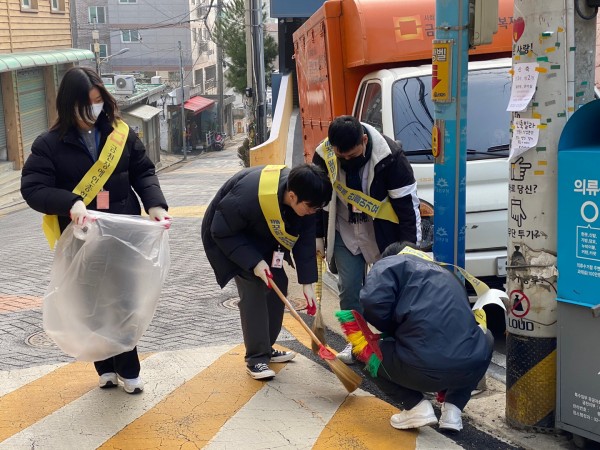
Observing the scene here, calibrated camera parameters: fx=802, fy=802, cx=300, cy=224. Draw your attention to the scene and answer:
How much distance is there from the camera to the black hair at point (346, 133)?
4.66 m

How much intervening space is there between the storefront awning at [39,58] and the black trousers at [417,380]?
19.0m

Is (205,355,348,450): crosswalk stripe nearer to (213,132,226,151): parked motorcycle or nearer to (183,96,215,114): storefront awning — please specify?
(183,96,215,114): storefront awning

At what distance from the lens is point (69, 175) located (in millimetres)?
4285

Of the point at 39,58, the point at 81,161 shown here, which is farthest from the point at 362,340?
the point at 39,58

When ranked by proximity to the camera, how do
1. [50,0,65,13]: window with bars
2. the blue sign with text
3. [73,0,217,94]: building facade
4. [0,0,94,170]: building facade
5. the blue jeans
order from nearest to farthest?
1. the blue sign with text
2. the blue jeans
3. [0,0,94,170]: building facade
4. [50,0,65,13]: window with bars
5. [73,0,217,94]: building facade

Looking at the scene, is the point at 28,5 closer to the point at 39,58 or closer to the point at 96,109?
the point at 39,58

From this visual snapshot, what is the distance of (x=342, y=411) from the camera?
14.6ft

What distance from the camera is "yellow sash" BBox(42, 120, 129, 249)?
430 centimetres

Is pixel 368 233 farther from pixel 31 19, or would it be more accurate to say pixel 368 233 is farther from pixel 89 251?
pixel 31 19

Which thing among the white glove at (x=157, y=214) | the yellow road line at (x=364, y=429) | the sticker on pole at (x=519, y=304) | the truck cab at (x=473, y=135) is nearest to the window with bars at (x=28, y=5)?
the truck cab at (x=473, y=135)

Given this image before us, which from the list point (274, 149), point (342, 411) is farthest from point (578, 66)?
point (274, 149)

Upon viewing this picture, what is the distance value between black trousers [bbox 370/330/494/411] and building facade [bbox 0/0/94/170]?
18960mm

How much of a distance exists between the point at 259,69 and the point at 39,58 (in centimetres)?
850

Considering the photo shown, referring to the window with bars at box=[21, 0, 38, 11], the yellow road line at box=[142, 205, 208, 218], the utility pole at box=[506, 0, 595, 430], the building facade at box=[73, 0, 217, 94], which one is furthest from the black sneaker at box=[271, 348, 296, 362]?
the building facade at box=[73, 0, 217, 94]
